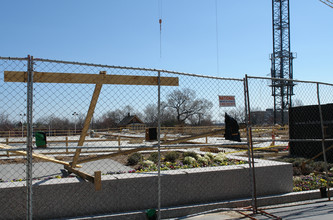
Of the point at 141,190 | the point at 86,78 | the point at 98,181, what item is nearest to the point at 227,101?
the point at 141,190

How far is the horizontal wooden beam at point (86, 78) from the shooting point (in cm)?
435

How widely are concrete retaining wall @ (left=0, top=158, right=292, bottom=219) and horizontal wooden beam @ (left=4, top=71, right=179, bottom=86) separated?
5.50 ft

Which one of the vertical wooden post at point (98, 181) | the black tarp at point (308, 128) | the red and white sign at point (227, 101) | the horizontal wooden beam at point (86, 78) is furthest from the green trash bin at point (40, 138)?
the black tarp at point (308, 128)

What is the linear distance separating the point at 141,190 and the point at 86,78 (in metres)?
2.20

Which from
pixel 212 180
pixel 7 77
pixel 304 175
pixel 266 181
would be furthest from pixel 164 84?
pixel 304 175

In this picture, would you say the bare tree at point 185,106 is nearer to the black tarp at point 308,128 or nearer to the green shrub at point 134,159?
the green shrub at point 134,159

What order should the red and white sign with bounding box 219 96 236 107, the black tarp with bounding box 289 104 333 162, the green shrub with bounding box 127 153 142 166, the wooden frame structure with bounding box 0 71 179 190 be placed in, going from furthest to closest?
the black tarp with bounding box 289 104 333 162 < the green shrub with bounding box 127 153 142 166 < the red and white sign with bounding box 219 96 236 107 < the wooden frame structure with bounding box 0 71 179 190

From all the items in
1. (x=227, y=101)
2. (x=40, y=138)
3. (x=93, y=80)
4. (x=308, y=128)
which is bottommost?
(x=308, y=128)

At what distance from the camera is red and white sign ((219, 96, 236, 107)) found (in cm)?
561

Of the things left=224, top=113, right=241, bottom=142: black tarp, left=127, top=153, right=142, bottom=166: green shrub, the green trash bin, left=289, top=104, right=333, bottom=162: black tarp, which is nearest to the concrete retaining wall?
left=224, top=113, right=241, bottom=142: black tarp

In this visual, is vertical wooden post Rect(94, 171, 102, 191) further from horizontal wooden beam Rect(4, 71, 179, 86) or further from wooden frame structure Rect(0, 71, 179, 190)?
horizontal wooden beam Rect(4, 71, 179, 86)

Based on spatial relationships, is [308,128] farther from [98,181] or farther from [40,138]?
[40,138]

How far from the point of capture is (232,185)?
5988mm

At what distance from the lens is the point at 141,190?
527 cm
